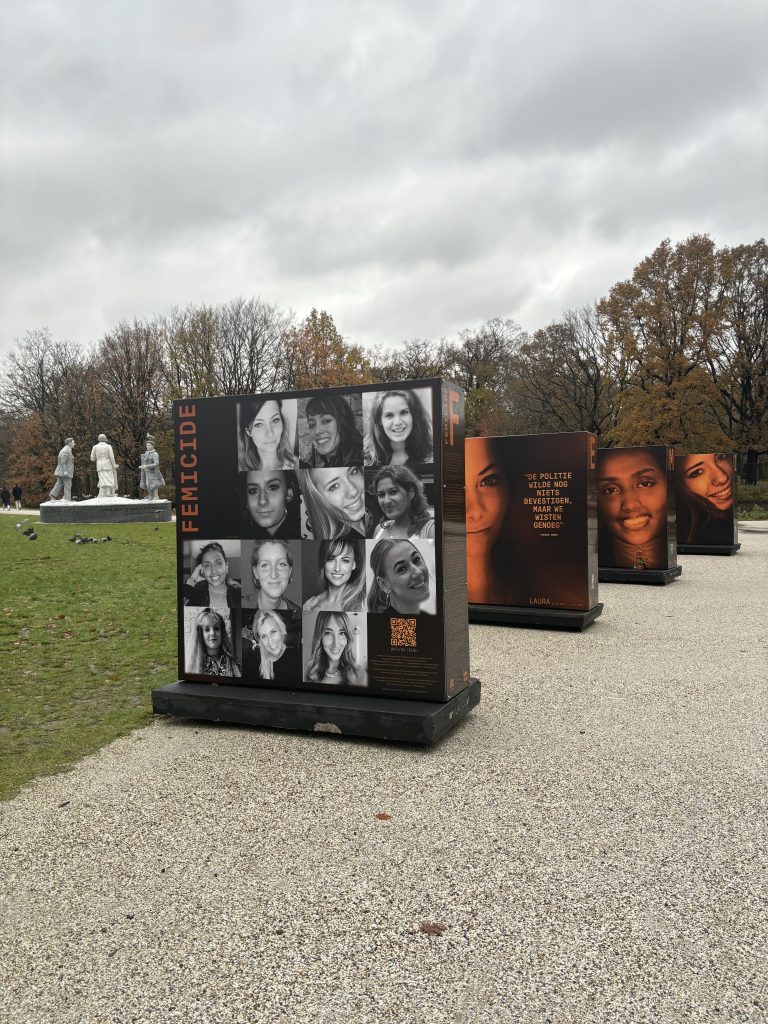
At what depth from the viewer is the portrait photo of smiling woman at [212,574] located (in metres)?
5.60

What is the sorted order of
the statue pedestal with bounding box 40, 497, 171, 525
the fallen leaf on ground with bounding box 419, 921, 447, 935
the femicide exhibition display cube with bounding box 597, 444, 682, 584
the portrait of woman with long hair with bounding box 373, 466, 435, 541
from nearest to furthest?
the fallen leaf on ground with bounding box 419, 921, 447, 935, the portrait of woman with long hair with bounding box 373, 466, 435, 541, the femicide exhibition display cube with bounding box 597, 444, 682, 584, the statue pedestal with bounding box 40, 497, 171, 525

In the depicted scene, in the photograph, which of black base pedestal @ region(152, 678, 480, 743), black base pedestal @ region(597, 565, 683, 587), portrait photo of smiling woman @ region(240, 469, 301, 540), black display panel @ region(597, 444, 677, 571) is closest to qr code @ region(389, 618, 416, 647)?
black base pedestal @ region(152, 678, 480, 743)

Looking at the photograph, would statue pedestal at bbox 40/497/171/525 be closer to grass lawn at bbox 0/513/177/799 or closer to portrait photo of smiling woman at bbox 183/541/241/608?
grass lawn at bbox 0/513/177/799

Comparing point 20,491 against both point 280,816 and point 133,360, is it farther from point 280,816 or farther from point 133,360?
point 280,816

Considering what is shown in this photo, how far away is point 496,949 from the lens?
2.80 metres

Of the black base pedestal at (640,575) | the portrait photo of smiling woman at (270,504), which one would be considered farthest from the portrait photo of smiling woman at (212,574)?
the black base pedestal at (640,575)

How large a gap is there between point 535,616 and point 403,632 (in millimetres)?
4848

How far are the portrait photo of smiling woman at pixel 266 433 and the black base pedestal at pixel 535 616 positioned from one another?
5.14 metres

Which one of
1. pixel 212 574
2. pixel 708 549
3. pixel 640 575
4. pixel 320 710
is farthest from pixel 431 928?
pixel 708 549

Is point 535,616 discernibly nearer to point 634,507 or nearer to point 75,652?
point 634,507

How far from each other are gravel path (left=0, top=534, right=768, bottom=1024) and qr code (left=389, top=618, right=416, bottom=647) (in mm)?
688

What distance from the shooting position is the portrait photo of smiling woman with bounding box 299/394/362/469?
17.1 ft

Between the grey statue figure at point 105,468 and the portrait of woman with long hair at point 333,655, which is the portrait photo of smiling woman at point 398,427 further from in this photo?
the grey statue figure at point 105,468

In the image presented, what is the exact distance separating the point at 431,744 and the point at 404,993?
252 cm
